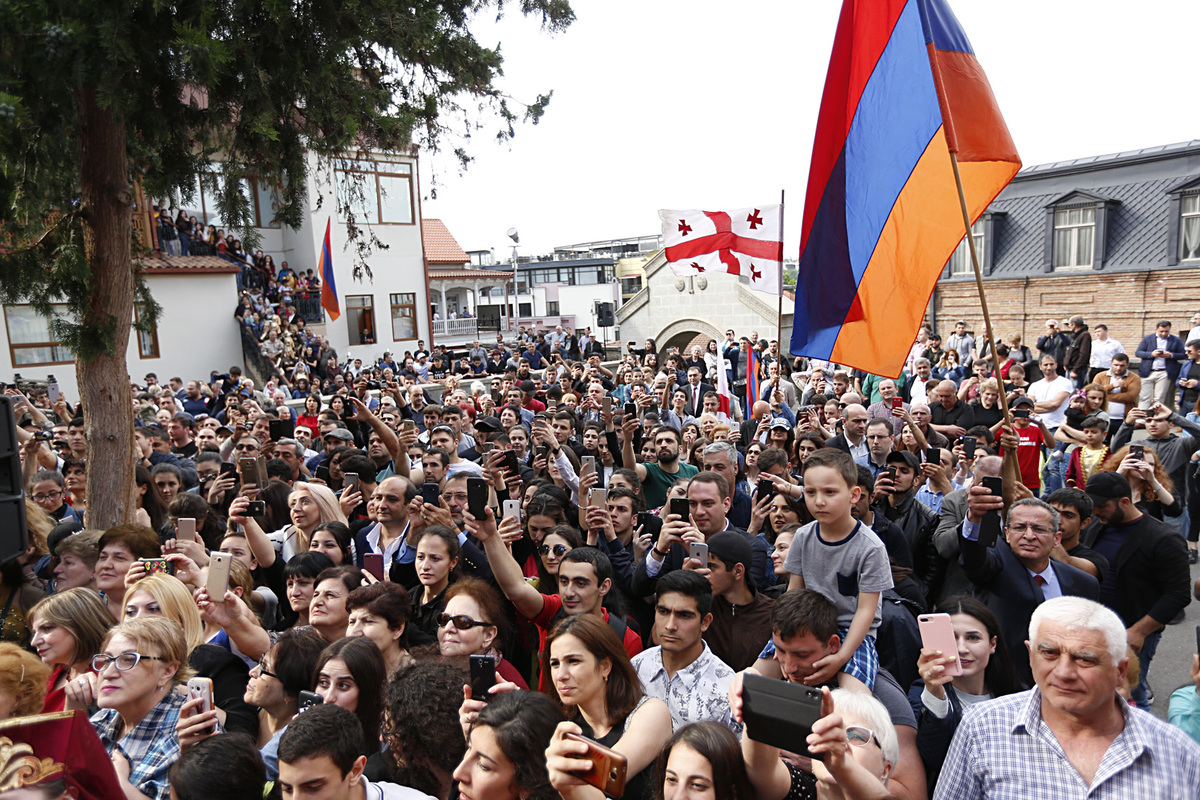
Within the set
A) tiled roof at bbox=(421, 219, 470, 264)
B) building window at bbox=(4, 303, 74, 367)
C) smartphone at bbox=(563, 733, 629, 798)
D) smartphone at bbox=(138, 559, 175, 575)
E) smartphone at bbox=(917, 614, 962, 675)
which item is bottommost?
smartphone at bbox=(138, 559, 175, 575)

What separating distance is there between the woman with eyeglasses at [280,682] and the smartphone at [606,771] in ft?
5.71

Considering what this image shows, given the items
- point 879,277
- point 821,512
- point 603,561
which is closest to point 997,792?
point 821,512

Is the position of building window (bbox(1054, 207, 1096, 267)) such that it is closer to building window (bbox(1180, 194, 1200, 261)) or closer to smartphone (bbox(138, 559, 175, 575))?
building window (bbox(1180, 194, 1200, 261))

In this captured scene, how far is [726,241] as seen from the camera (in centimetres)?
1080

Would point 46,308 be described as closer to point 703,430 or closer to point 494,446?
point 494,446

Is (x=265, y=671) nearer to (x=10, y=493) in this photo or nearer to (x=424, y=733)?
(x=424, y=733)

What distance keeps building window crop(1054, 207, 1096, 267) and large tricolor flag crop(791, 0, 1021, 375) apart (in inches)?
897

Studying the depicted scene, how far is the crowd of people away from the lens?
2379mm

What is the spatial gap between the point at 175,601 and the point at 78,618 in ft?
1.42

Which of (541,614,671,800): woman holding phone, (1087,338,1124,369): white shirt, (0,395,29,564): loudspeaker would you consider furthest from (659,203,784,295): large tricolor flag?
(1087,338,1124,369): white shirt

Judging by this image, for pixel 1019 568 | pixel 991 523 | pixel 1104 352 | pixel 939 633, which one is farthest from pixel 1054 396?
pixel 939 633

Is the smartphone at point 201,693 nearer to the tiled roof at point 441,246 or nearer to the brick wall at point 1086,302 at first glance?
the brick wall at point 1086,302

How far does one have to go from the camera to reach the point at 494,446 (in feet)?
24.9

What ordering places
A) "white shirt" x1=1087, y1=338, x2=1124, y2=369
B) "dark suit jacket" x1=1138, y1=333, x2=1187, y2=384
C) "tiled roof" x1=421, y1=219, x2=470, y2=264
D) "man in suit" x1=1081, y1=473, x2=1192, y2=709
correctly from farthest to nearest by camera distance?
"tiled roof" x1=421, y1=219, x2=470, y2=264 < "white shirt" x1=1087, y1=338, x2=1124, y2=369 < "dark suit jacket" x1=1138, y1=333, x2=1187, y2=384 < "man in suit" x1=1081, y1=473, x2=1192, y2=709
